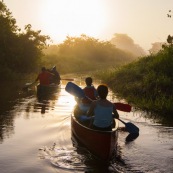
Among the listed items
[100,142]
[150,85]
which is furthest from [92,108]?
[150,85]

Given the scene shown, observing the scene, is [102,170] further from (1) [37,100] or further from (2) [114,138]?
(1) [37,100]

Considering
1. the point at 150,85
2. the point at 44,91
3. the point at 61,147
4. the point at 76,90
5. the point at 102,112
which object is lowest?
the point at 61,147

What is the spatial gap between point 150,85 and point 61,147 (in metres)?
9.85

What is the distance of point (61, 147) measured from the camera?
32.8 ft

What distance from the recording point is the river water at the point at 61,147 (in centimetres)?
837

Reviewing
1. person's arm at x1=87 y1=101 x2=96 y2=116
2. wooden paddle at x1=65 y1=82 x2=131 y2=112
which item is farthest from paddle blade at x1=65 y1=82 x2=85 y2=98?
person's arm at x1=87 y1=101 x2=96 y2=116

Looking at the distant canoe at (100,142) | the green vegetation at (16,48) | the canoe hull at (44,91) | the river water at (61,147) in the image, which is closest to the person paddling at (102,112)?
the distant canoe at (100,142)

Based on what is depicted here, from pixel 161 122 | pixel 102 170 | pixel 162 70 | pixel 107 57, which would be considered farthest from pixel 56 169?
pixel 107 57

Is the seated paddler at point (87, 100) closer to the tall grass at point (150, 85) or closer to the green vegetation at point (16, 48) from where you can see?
the tall grass at point (150, 85)

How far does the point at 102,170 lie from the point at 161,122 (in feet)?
19.7

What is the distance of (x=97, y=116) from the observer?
29.7 ft

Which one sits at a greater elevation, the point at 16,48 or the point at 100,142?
the point at 16,48

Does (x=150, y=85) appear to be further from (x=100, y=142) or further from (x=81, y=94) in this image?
(x=100, y=142)

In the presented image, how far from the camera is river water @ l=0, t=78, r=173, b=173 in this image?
8367mm
